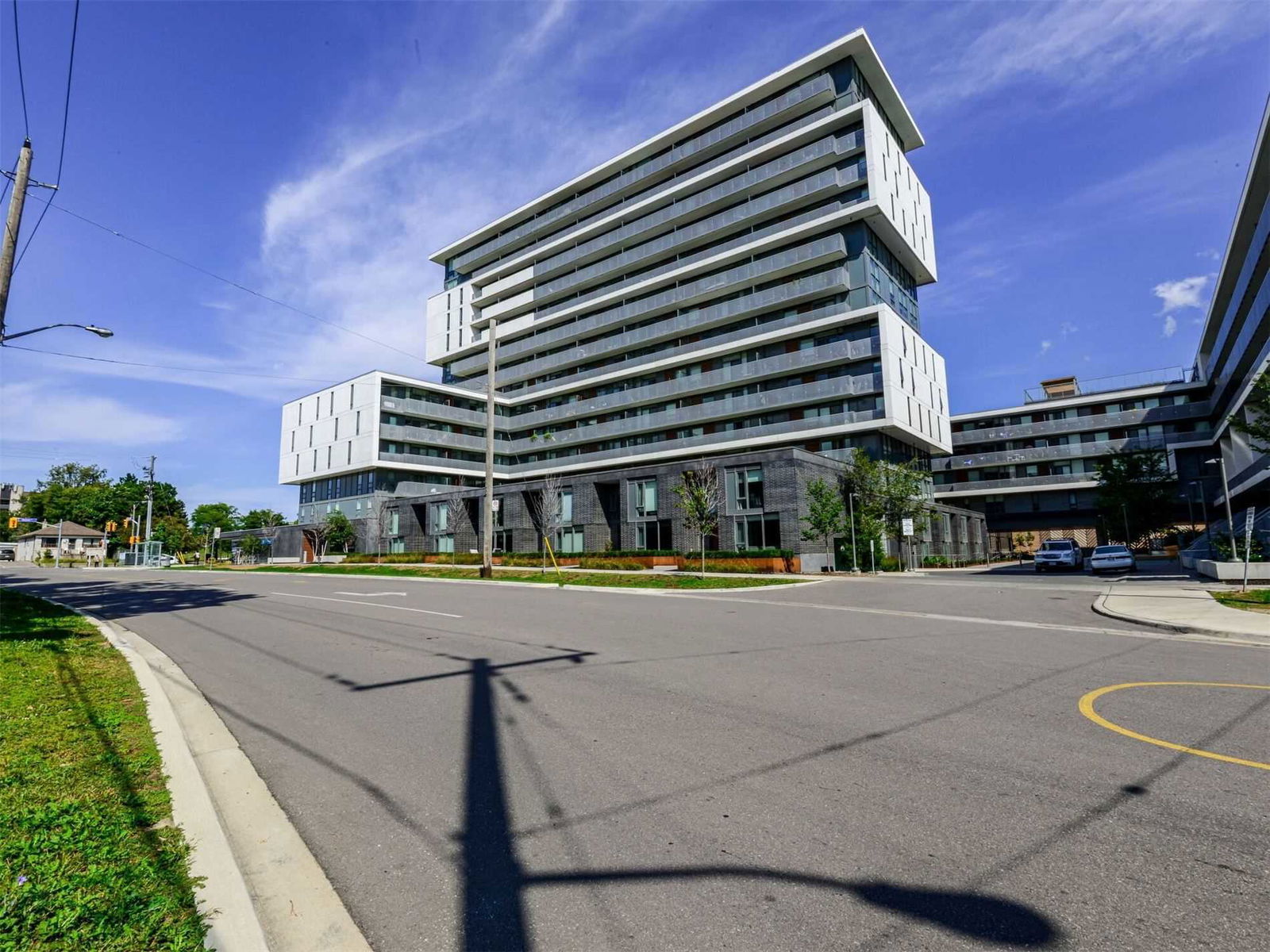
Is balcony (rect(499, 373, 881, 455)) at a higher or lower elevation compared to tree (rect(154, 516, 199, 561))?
higher

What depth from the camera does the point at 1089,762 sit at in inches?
179

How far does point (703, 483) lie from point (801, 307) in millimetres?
22856


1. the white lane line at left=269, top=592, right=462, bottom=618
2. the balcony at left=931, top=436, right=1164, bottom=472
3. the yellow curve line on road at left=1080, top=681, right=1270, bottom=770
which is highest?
the balcony at left=931, top=436, right=1164, bottom=472

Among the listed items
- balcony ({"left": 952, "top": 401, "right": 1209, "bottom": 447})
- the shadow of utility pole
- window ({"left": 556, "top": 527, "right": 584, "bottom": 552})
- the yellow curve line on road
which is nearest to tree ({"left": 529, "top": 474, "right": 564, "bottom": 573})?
window ({"left": 556, "top": 527, "right": 584, "bottom": 552})

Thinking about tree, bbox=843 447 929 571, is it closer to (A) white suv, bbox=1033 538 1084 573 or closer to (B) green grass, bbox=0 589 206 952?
(A) white suv, bbox=1033 538 1084 573

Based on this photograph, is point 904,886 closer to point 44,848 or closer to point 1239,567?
point 44,848

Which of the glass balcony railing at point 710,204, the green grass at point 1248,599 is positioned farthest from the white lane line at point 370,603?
the glass balcony railing at point 710,204

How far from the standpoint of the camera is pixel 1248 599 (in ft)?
49.3

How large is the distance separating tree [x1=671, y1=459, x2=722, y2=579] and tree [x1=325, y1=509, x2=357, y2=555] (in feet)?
110

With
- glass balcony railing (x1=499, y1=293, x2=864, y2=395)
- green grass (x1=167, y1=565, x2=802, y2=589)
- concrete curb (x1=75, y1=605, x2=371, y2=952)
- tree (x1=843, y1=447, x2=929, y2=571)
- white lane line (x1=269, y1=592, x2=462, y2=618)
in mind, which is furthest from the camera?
glass balcony railing (x1=499, y1=293, x2=864, y2=395)

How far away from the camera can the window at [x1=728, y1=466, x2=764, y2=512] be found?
1414 inches

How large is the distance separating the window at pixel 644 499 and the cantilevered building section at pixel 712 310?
5624mm

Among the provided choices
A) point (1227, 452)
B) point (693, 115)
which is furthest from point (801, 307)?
point (1227, 452)

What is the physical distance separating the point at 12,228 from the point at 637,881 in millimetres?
15785
